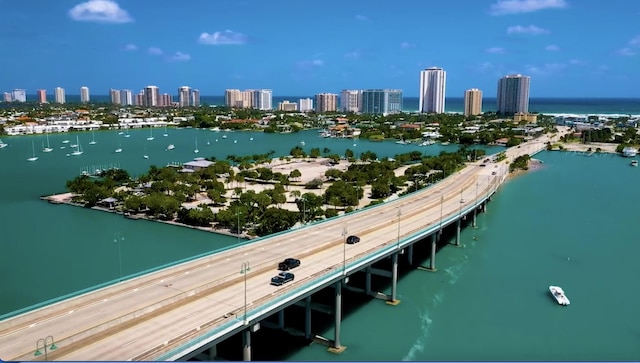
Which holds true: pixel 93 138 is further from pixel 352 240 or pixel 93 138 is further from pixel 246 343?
pixel 246 343

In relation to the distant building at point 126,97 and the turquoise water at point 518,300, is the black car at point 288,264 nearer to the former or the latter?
the turquoise water at point 518,300

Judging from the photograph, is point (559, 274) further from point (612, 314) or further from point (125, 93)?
point (125, 93)

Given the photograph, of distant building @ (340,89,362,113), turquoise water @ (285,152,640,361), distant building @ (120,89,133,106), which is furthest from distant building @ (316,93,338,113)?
turquoise water @ (285,152,640,361)

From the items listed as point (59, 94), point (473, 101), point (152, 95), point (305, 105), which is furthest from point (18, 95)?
point (473, 101)

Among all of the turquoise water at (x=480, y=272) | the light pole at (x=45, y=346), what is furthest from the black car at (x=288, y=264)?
the light pole at (x=45, y=346)

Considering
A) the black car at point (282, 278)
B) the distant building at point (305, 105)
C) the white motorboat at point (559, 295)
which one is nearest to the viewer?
the black car at point (282, 278)
